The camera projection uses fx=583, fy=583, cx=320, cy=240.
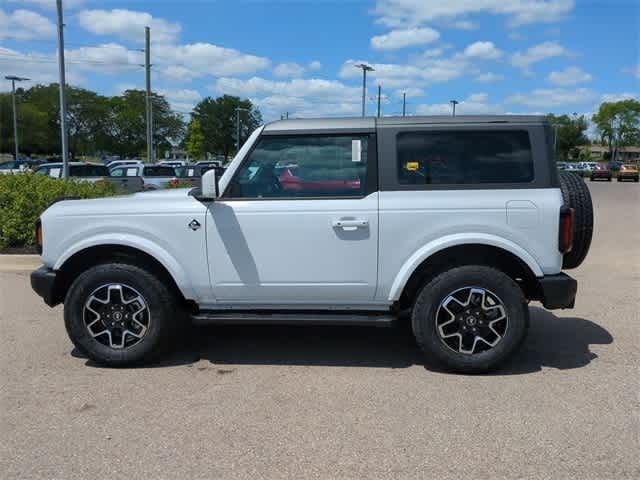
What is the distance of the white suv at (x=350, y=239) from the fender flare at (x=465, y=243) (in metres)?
0.01

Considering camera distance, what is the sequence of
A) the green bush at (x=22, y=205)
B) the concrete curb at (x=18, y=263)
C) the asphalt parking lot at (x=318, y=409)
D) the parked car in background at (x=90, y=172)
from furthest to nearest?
1. the parked car in background at (x=90, y=172)
2. the green bush at (x=22, y=205)
3. the concrete curb at (x=18, y=263)
4. the asphalt parking lot at (x=318, y=409)

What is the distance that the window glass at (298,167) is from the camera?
448 cm

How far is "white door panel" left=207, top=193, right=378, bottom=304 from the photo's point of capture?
4375mm

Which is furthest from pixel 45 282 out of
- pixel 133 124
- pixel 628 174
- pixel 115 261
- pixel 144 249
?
pixel 133 124

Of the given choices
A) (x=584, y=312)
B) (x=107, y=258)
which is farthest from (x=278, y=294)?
(x=584, y=312)

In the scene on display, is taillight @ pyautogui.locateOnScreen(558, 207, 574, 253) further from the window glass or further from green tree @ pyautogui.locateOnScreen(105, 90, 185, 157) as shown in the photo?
green tree @ pyautogui.locateOnScreen(105, 90, 185, 157)

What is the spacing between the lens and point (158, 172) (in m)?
22.1

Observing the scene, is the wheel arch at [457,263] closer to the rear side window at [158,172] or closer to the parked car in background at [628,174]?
the rear side window at [158,172]

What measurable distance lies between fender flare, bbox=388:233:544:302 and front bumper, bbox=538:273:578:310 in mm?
74

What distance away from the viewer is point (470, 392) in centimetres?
411

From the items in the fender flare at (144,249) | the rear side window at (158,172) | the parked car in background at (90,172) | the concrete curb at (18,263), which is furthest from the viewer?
the rear side window at (158,172)

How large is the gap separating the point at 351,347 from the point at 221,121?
102760 millimetres

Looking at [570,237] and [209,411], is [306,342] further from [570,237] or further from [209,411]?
[570,237]

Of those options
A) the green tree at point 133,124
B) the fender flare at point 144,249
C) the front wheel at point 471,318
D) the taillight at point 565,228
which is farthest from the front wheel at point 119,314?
the green tree at point 133,124
